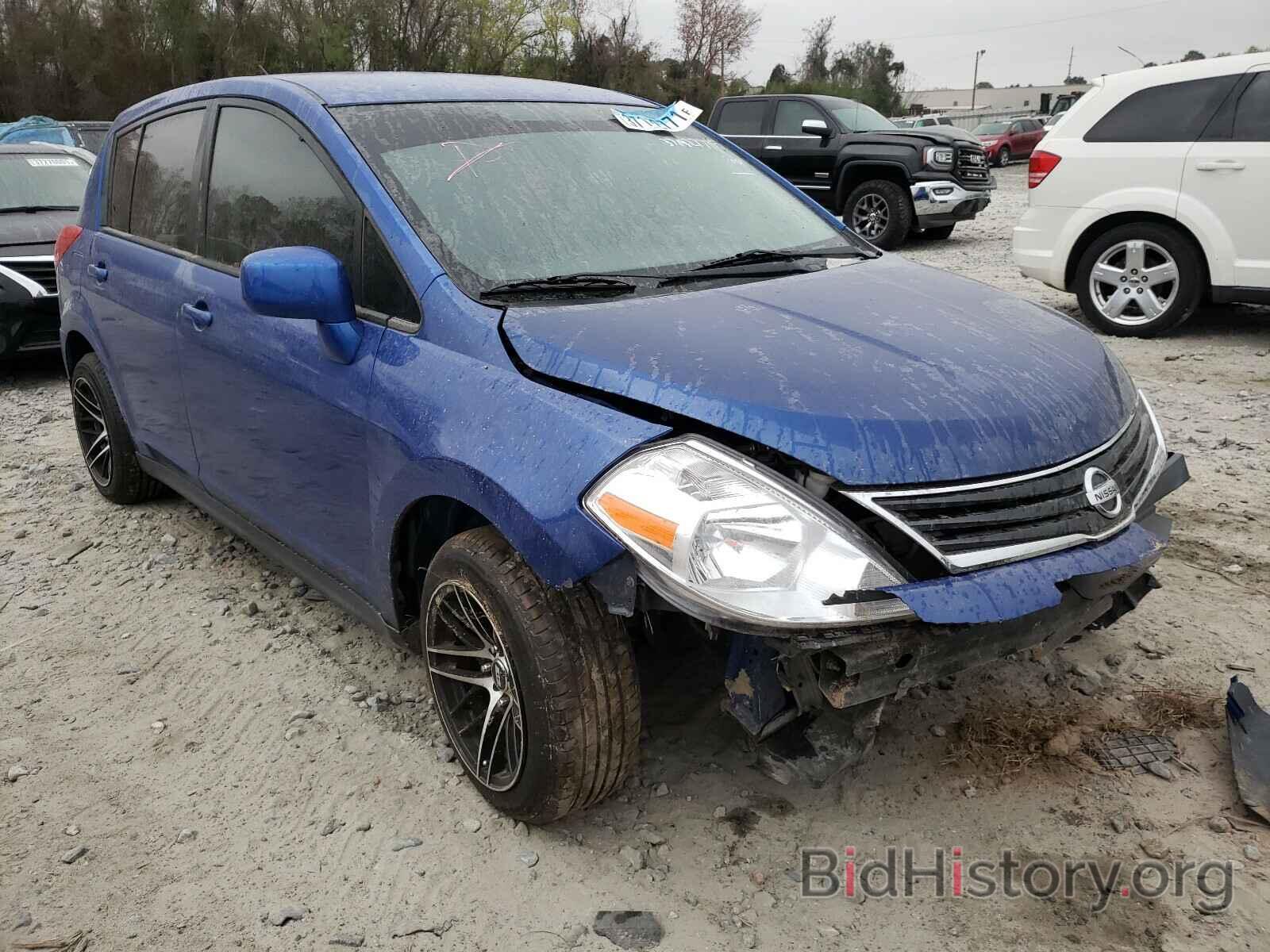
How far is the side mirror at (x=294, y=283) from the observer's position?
2.50 metres

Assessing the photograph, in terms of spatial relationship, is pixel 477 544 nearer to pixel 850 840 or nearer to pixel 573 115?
pixel 850 840

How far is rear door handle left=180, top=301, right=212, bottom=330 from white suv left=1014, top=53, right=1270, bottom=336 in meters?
6.07

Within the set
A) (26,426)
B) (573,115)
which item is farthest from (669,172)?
(26,426)

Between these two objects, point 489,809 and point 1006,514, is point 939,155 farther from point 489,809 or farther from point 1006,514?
point 489,809

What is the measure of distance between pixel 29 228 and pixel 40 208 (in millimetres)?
445

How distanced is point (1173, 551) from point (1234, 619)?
0.57 meters

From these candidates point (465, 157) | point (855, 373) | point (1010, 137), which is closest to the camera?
point (855, 373)

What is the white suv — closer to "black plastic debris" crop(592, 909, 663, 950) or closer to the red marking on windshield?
the red marking on windshield

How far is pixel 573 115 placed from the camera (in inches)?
128

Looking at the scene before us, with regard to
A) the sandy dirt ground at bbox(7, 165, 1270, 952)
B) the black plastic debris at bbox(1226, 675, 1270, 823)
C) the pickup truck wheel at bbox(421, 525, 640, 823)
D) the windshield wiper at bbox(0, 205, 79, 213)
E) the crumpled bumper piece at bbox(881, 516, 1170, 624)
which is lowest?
the sandy dirt ground at bbox(7, 165, 1270, 952)

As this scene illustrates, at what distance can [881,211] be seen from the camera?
12.5 meters

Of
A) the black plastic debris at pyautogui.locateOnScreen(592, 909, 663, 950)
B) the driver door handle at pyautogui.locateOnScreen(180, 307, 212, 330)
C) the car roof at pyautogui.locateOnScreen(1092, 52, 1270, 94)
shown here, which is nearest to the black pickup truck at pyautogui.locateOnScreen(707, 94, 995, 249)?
the car roof at pyautogui.locateOnScreen(1092, 52, 1270, 94)

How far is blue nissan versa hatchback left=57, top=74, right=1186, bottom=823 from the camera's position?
2.03 meters

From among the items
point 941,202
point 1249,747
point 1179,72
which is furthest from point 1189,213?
point 941,202
